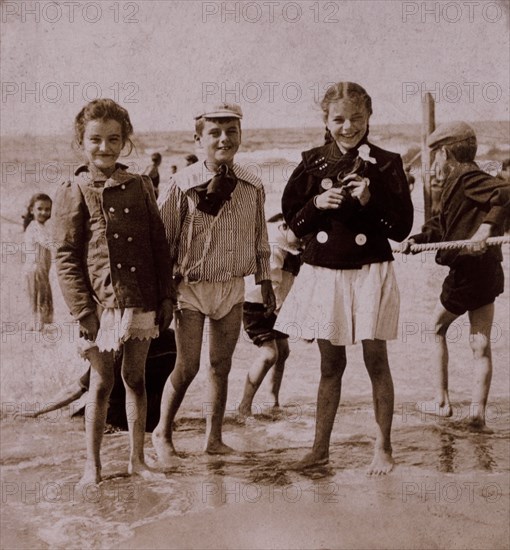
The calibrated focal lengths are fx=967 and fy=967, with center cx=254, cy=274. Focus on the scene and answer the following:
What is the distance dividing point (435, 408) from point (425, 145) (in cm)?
116

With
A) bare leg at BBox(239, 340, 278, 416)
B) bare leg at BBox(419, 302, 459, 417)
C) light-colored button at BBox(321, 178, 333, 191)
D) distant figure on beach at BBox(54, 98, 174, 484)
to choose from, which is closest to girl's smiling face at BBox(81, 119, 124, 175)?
distant figure on beach at BBox(54, 98, 174, 484)

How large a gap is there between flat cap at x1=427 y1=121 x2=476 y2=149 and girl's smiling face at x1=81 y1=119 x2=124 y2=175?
136cm

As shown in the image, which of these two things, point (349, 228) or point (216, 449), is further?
point (216, 449)

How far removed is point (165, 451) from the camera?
4016mm

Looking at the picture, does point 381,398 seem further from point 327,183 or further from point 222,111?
point 222,111

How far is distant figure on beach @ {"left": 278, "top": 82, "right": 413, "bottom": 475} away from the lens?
3836 mm

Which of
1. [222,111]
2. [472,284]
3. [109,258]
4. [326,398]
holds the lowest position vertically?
[326,398]

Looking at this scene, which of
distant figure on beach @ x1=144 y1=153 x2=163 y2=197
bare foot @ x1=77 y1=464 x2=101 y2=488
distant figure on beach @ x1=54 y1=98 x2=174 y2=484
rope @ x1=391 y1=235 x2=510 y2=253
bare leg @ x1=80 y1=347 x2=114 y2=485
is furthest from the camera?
distant figure on beach @ x1=144 y1=153 x2=163 y2=197

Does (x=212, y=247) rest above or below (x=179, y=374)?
above

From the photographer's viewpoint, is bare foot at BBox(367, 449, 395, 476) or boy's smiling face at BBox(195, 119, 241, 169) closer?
boy's smiling face at BBox(195, 119, 241, 169)

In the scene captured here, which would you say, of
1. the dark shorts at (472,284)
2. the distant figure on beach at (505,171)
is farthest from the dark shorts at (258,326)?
the distant figure on beach at (505,171)

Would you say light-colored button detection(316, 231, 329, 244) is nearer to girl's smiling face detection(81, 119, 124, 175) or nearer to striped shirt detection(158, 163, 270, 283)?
striped shirt detection(158, 163, 270, 283)

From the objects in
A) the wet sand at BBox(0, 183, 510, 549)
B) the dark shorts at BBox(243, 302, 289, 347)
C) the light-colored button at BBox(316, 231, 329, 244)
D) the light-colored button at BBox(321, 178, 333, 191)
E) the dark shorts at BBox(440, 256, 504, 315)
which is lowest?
the wet sand at BBox(0, 183, 510, 549)

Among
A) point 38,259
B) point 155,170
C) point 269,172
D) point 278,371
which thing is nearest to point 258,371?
point 278,371
